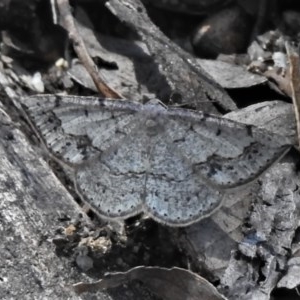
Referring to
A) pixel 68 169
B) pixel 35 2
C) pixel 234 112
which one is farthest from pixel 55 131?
pixel 35 2

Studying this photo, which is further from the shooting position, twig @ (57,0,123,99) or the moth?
twig @ (57,0,123,99)

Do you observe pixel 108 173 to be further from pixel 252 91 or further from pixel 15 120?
pixel 252 91

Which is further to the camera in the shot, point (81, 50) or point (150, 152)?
point (81, 50)

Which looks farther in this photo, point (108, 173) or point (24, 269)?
point (108, 173)

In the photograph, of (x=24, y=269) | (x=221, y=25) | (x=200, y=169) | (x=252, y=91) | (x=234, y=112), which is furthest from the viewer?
(x=221, y=25)

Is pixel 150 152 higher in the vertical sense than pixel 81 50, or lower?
lower
